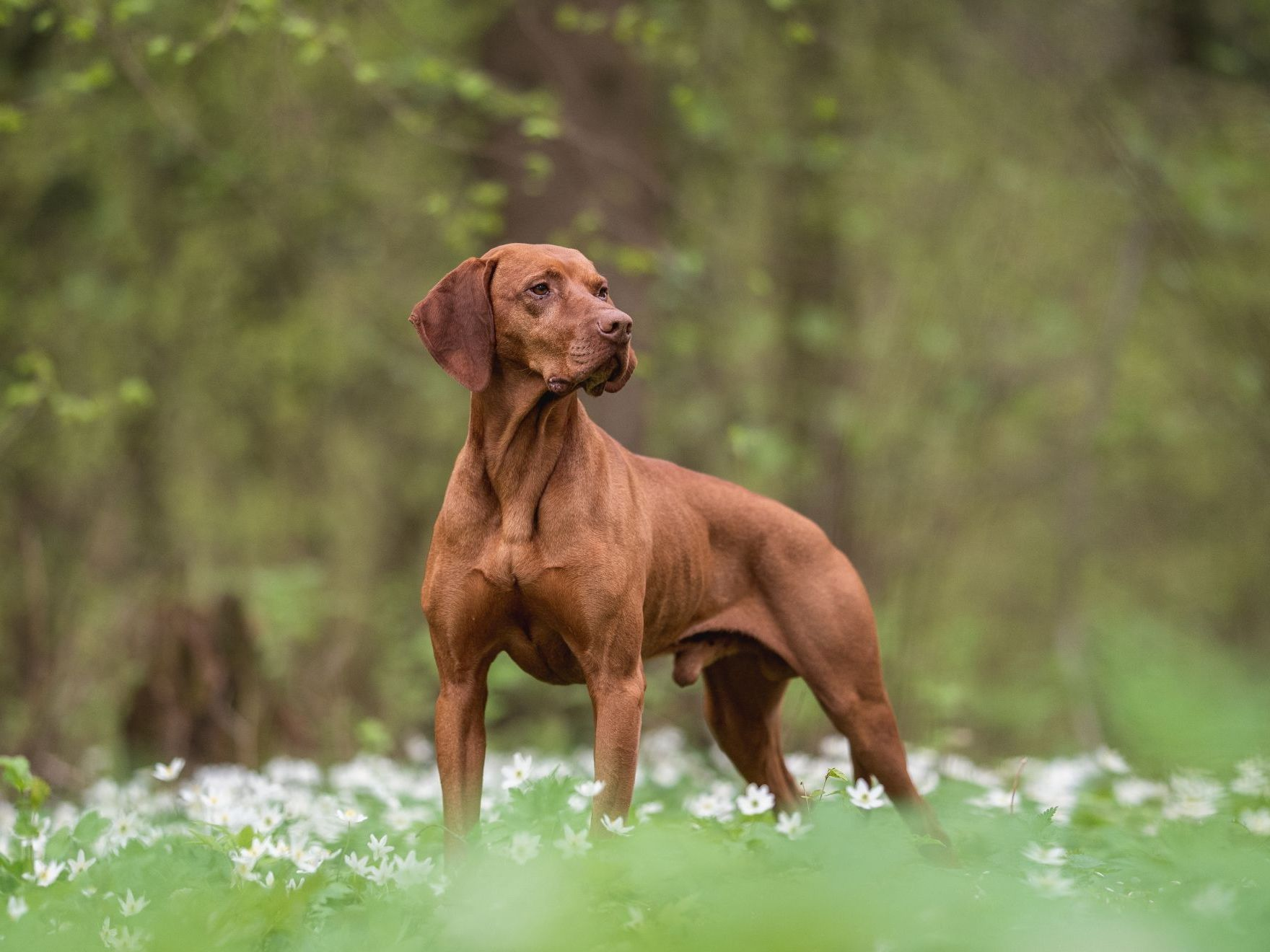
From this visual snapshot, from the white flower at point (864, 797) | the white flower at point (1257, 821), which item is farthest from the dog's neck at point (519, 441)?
the white flower at point (1257, 821)

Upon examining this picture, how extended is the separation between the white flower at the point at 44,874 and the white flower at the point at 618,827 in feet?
5.07

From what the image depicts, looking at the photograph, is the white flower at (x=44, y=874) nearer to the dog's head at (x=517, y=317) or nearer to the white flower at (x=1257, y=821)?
the dog's head at (x=517, y=317)

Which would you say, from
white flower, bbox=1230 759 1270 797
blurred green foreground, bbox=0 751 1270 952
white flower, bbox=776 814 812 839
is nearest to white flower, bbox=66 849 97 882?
blurred green foreground, bbox=0 751 1270 952

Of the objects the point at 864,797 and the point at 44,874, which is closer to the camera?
the point at 44,874

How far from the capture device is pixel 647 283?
340 inches

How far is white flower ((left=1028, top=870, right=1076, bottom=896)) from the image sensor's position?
2996 mm

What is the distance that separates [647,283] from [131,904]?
606cm

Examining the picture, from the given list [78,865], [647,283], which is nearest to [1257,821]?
[78,865]

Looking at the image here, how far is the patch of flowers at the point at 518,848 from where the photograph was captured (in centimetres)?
305

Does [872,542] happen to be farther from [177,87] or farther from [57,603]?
[177,87]

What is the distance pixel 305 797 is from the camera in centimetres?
532

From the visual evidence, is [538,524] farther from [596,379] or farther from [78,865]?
[78,865]

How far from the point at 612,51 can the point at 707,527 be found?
5.10 metres

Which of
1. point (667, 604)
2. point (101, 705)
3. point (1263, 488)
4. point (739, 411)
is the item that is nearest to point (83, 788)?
point (101, 705)
